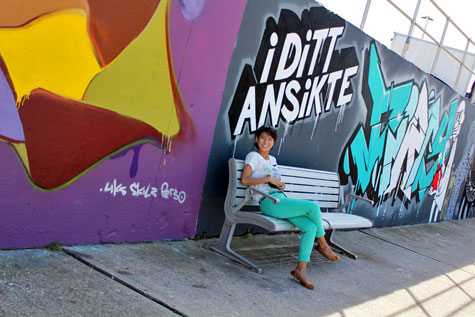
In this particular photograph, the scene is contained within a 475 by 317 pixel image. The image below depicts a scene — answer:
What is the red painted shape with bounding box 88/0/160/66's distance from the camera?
→ 3.57 m

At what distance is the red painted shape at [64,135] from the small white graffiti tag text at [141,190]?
28 centimetres

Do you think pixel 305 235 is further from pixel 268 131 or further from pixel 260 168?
pixel 268 131

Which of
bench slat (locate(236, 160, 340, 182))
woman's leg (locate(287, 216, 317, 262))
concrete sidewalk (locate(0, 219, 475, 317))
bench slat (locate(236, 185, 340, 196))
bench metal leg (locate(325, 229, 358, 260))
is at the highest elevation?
bench slat (locate(236, 160, 340, 182))

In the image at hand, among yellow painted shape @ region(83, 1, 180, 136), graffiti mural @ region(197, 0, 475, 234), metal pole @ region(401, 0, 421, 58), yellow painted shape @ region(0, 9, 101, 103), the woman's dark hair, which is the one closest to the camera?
yellow painted shape @ region(0, 9, 101, 103)

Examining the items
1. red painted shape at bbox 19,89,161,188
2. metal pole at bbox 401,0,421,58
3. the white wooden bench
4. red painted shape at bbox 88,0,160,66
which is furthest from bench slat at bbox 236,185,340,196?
metal pole at bbox 401,0,421,58

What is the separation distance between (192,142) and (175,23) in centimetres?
107

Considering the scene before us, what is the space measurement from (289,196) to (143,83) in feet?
7.11

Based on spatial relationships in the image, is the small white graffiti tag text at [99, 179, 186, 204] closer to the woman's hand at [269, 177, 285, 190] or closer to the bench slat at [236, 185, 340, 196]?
the woman's hand at [269, 177, 285, 190]

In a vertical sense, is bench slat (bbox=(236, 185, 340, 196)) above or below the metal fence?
below

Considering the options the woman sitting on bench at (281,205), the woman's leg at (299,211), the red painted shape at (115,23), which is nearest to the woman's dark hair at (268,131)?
the woman sitting on bench at (281,205)

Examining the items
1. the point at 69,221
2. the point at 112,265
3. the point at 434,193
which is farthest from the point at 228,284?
the point at 434,193

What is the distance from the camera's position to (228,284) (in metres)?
3.93

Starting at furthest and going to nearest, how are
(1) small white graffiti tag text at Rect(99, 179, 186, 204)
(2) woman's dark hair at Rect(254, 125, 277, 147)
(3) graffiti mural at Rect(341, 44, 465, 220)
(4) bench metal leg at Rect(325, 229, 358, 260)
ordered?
(3) graffiti mural at Rect(341, 44, 465, 220)
(4) bench metal leg at Rect(325, 229, 358, 260)
(2) woman's dark hair at Rect(254, 125, 277, 147)
(1) small white graffiti tag text at Rect(99, 179, 186, 204)

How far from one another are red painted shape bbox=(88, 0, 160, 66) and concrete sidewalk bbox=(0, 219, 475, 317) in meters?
1.52
